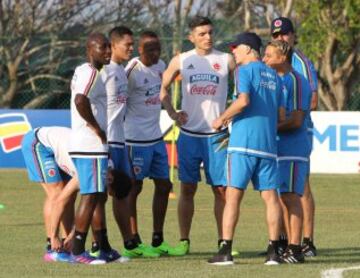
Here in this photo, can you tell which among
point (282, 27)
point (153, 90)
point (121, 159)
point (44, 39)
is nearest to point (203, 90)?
point (153, 90)

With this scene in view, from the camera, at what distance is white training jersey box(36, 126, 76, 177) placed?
1261cm

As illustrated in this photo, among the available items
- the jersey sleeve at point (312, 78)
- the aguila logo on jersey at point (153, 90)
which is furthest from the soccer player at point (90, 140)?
the jersey sleeve at point (312, 78)

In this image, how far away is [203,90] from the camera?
43.7 feet

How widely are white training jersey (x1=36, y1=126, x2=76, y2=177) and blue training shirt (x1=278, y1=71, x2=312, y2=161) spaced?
6.35 feet

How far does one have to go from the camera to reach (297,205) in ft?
41.0

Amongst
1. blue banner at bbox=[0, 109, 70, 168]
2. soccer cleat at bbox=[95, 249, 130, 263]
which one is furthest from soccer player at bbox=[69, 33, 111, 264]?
blue banner at bbox=[0, 109, 70, 168]

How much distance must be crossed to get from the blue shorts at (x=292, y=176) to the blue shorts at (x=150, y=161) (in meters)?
1.39

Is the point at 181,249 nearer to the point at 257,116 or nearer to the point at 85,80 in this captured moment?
the point at 257,116

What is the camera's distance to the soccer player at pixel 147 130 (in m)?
13.4

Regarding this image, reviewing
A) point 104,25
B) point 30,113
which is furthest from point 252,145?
point 104,25

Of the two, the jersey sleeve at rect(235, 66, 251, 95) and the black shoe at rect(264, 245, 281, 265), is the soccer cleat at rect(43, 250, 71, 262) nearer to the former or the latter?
the black shoe at rect(264, 245, 281, 265)

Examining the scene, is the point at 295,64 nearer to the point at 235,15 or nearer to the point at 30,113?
the point at 30,113

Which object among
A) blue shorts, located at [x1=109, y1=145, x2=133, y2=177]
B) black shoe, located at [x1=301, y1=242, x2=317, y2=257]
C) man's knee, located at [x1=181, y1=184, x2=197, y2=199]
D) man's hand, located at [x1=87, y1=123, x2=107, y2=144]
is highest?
man's hand, located at [x1=87, y1=123, x2=107, y2=144]

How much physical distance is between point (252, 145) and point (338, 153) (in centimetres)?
1356
